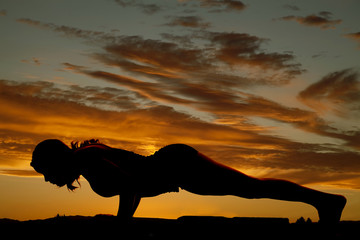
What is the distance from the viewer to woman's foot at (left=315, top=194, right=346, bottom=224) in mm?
5008

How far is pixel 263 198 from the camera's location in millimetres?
5008

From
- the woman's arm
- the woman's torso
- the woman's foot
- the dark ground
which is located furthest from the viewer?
the woman's foot

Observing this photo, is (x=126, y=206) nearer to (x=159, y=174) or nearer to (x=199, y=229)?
(x=159, y=174)

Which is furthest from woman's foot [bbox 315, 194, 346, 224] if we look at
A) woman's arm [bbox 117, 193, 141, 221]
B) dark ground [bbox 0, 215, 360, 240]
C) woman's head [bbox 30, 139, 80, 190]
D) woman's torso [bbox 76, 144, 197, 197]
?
woman's head [bbox 30, 139, 80, 190]

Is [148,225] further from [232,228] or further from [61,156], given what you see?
[61,156]

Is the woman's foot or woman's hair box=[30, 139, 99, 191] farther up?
woman's hair box=[30, 139, 99, 191]

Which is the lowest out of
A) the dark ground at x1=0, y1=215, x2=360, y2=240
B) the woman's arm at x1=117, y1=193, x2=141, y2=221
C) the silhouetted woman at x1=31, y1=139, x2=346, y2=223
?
the dark ground at x1=0, y1=215, x2=360, y2=240

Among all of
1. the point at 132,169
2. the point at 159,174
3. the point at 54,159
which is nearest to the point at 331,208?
the point at 159,174

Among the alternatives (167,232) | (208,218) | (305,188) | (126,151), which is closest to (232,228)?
(208,218)

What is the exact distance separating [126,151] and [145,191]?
1.82 feet

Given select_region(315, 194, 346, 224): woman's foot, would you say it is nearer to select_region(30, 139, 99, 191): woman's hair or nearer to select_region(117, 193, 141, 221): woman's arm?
select_region(117, 193, 141, 221): woman's arm

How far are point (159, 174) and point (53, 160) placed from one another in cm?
131

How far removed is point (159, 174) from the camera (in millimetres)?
5129

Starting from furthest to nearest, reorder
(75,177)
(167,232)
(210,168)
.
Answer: (75,177)
(210,168)
(167,232)
